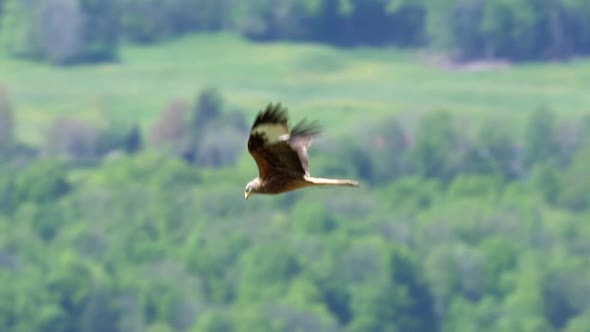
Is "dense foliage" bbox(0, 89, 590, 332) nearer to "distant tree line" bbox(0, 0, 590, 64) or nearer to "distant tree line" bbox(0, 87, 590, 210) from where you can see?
"distant tree line" bbox(0, 87, 590, 210)

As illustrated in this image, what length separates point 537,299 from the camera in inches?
3642

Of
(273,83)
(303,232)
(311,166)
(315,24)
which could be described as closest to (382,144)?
(273,83)

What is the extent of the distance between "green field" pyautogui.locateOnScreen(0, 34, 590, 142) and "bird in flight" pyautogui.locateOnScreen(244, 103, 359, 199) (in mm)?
92602

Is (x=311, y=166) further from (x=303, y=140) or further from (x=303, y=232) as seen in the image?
(x=303, y=140)

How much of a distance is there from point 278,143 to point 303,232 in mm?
89044

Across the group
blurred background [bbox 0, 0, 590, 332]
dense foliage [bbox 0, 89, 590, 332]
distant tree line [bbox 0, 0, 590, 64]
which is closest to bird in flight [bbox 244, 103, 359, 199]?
dense foliage [bbox 0, 89, 590, 332]

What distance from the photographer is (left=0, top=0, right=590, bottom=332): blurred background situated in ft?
302

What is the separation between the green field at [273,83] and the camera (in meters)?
110

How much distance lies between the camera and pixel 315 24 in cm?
13062

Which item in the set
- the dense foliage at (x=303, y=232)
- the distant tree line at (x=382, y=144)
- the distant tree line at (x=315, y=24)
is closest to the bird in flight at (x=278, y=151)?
the dense foliage at (x=303, y=232)

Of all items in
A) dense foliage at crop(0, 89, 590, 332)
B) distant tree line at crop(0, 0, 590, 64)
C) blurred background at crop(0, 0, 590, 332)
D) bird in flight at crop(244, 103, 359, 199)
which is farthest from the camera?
distant tree line at crop(0, 0, 590, 64)

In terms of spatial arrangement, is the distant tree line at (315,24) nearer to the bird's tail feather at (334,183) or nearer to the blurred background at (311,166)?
the blurred background at (311,166)

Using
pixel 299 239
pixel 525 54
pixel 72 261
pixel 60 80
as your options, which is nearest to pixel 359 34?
pixel 525 54

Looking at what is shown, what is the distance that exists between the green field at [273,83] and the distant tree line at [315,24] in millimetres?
1796
